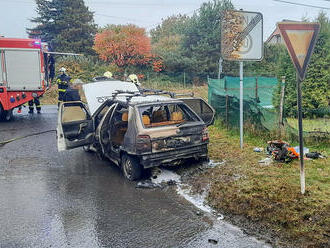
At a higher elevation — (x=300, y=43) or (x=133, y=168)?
(x=300, y=43)

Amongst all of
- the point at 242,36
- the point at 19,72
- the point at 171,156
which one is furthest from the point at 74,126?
the point at 19,72

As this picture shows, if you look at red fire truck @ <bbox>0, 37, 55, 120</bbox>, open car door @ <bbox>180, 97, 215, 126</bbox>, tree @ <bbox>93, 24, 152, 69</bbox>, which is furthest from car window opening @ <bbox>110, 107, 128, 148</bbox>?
tree @ <bbox>93, 24, 152, 69</bbox>

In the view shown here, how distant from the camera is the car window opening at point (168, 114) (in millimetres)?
7043

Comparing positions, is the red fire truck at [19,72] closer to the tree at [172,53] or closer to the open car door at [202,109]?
the open car door at [202,109]

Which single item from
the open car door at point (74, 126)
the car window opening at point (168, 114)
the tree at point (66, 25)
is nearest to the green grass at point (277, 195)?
the car window opening at point (168, 114)

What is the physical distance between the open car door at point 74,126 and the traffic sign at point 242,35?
3701 mm

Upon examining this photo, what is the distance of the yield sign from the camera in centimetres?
503

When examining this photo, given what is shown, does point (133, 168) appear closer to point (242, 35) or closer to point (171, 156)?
point (171, 156)

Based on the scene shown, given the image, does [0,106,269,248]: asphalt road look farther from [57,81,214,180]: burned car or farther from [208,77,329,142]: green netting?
[208,77,329,142]: green netting

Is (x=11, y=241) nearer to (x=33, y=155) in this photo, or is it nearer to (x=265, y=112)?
(x=33, y=155)

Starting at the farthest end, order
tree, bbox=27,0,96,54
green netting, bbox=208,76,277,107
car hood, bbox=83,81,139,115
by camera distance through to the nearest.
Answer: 1. tree, bbox=27,0,96,54
2. green netting, bbox=208,76,277,107
3. car hood, bbox=83,81,139,115

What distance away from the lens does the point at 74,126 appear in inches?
349

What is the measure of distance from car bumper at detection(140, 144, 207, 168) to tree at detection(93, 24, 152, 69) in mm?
22132

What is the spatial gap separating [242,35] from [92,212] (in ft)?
17.7
